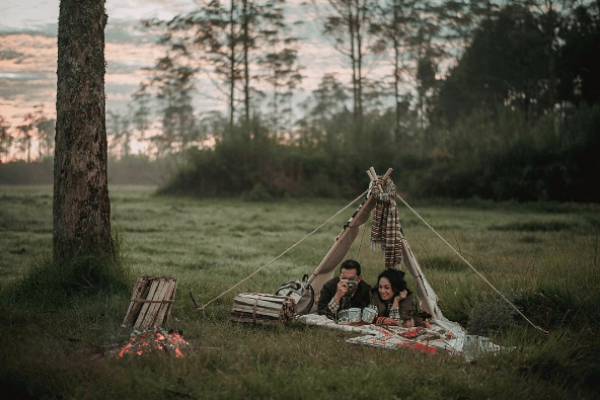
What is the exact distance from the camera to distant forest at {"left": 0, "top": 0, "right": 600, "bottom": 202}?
21.1m

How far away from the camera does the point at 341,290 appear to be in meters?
6.26

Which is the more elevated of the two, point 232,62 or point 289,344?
point 232,62

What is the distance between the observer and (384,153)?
24.9 meters

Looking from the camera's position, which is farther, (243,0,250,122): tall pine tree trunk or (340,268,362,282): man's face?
(243,0,250,122): tall pine tree trunk

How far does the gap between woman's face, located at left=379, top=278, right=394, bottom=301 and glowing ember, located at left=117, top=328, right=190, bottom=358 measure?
2370 millimetres

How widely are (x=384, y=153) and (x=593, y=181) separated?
8.83 m

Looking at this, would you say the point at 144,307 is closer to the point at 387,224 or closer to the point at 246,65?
the point at 387,224

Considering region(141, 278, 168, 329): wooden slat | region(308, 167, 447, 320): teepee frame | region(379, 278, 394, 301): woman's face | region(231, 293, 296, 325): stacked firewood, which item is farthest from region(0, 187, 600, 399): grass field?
region(379, 278, 394, 301): woman's face

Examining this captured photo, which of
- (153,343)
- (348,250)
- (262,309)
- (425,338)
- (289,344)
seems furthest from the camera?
(348,250)

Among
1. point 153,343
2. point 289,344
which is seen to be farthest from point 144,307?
point 289,344

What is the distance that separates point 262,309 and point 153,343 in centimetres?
142

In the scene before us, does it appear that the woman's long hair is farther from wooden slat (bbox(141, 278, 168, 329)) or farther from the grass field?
wooden slat (bbox(141, 278, 168, 329))

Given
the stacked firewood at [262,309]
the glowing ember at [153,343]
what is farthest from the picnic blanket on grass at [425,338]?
the glowing ember at [153,343]

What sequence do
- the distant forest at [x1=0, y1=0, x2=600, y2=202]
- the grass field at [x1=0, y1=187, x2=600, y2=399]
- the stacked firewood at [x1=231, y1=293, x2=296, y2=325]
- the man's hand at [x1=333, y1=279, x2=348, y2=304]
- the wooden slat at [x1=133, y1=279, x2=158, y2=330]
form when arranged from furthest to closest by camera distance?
the distant forest at [x1=0, y1=0, x2=600, y2=202] → the man's hand at [x1=333, y1=279, x2=348, y2=304] → the stacked firewood at [x1=231, y1=293, x2=296, y2=325] → the wooden slat at [x1=133, y1=279, x2=158, y2=330] → the grass field at [x1=0, y1=187, x2=600, y2=399]
